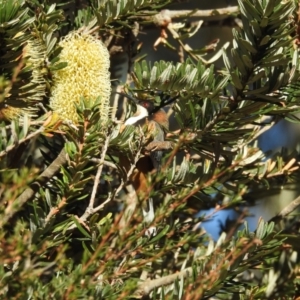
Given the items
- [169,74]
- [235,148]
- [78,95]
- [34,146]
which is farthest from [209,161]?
[34,146]

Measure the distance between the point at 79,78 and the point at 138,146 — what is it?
169 millimetres

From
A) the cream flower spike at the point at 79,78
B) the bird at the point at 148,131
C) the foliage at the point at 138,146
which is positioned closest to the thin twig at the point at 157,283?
the foliage at the point at 138,146

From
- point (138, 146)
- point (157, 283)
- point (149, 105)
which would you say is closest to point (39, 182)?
point (138, 146)

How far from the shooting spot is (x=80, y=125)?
120cm

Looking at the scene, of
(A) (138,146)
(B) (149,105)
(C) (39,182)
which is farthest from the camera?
(B) (149,105)

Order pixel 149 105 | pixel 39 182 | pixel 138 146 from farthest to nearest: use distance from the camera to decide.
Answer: pixel 149 105, pixel 138 146, pixel 39 182

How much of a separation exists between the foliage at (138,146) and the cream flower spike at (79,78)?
23mm

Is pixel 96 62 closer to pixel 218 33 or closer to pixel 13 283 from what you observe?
pixel 13 283

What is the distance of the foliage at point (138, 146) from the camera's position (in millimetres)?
1100

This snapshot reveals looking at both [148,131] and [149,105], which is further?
[149,105]

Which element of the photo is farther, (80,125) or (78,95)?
(78,95)

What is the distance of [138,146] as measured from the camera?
1.33 metres

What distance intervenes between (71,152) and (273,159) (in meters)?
0.73

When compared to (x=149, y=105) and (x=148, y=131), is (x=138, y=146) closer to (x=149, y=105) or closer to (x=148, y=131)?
(x=148, y=131)
